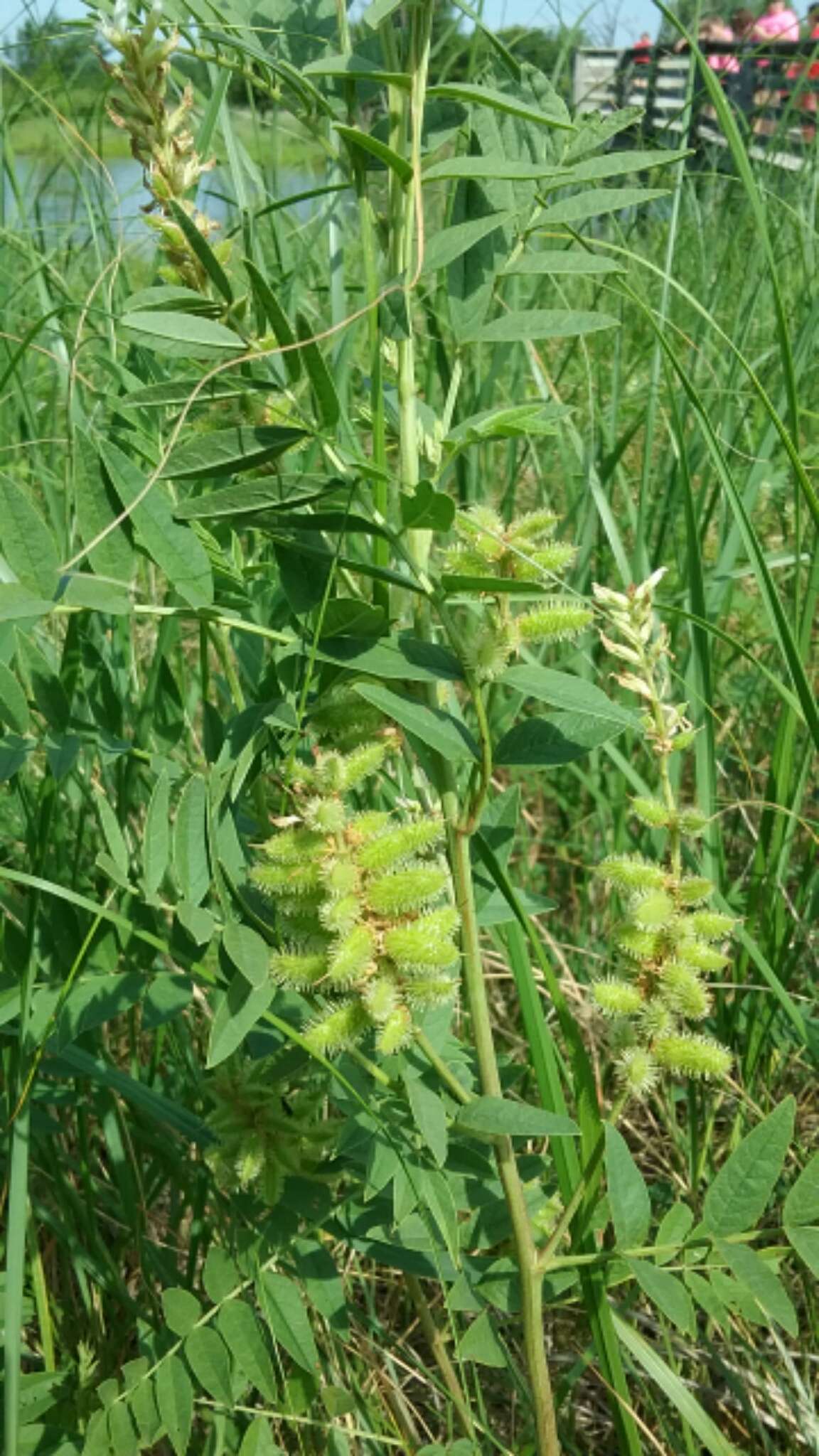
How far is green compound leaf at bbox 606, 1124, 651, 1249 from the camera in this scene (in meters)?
0.95

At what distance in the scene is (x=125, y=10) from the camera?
797mm

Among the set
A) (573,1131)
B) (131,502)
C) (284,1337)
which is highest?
(131,502)

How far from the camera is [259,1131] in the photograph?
1.01 m

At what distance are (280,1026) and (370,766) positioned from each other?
164mm

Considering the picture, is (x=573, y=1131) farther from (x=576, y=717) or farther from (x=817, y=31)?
(x=817, y=31)

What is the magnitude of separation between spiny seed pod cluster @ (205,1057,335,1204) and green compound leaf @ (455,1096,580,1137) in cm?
12

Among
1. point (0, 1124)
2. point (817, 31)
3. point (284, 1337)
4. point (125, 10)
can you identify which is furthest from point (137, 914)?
point (817, 31)

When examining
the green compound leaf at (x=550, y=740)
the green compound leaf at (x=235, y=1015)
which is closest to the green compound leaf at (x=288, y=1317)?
the green compound leaf at (x=235, y=1015)

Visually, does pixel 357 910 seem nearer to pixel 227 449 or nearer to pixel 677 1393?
pixel 227 449

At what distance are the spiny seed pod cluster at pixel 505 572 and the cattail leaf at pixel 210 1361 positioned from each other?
20.4 inches

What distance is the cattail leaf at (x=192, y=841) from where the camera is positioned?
2.94ft

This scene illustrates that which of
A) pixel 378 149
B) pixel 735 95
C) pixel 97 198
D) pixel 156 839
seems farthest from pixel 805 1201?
pixel 735 95

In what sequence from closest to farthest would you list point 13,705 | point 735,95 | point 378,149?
point 378,149 → point 13,705 → point 735,95

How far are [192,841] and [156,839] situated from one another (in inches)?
1.4
